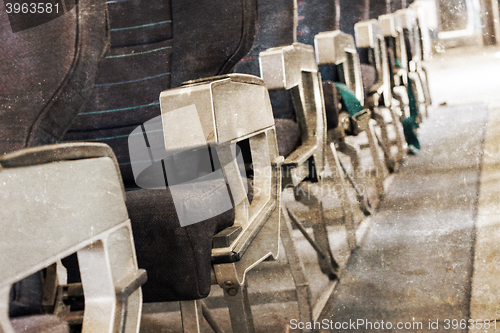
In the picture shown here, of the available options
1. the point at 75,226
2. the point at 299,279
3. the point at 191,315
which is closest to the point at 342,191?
the point at 299,279

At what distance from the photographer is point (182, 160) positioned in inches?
33.7

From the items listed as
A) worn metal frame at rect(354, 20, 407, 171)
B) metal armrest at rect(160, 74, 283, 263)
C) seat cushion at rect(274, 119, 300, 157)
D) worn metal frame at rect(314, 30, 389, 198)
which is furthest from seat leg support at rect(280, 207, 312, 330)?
worn metal frame at rect(354, 20, 407, 171)

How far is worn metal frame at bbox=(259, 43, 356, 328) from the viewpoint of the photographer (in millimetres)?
834

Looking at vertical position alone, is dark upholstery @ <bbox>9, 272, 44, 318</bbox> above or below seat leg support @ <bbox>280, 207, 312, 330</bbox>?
above

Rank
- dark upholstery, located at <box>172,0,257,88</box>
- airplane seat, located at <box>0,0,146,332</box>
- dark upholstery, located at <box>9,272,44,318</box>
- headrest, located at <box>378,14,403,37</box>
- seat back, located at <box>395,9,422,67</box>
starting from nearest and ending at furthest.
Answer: airplane seat, located at <box>0,0,146,332</box> < dark upholstery, located at <box>9,272,44,318</box> < dark upholstery, located at <box>172,0,257,88</box> < seat back, located at <box>395,9,422,67</box> < headrest, located at <box>378,14,403,37</box>

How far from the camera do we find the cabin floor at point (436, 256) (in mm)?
954

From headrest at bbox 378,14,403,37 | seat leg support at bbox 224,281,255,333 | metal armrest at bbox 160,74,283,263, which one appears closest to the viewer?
metal armrest at bbox 160,74,283,263

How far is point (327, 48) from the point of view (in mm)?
1270

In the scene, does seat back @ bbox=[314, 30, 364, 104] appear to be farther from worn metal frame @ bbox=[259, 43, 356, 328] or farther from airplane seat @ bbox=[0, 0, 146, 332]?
airplane seat @ bbox=[0, 0, 146, 332]

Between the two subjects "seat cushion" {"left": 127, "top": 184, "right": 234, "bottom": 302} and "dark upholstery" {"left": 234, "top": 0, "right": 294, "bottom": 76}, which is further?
"dark upholstery" {"left": 234, "top": 0, "right": 294, "bottom": 76}

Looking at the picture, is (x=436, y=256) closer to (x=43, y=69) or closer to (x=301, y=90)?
(x=301, y=90)

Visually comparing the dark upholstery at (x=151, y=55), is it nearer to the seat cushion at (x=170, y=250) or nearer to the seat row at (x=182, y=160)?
the seat row at (x=182, y=160)

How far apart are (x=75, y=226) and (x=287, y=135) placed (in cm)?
75

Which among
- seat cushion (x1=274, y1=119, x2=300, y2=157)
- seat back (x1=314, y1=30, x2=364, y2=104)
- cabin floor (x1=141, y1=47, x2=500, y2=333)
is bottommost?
cabin floor (x1=141, y1=47, x2=500, y2=333)
